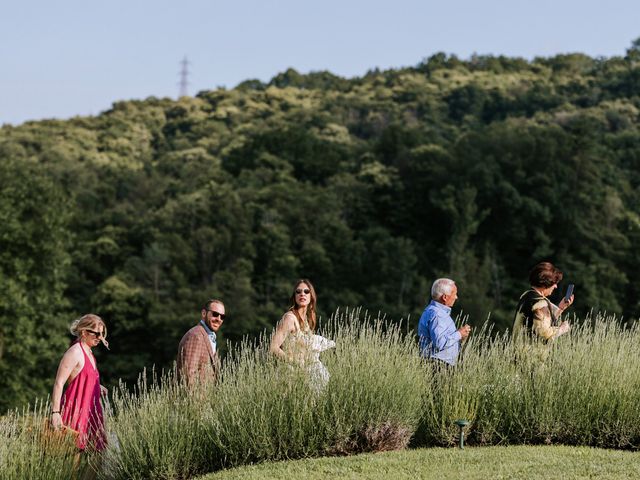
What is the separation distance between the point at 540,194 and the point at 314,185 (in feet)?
56.1

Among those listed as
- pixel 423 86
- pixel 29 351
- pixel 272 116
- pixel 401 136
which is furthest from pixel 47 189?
pixel 423 86

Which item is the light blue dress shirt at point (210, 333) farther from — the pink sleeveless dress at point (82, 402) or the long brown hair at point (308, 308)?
the pink sleeveless dress at point (82, 402)

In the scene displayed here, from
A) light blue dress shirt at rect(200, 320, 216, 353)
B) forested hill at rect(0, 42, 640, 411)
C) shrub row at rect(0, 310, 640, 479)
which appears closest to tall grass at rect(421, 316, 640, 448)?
shrub row at rect(0, 310, 640, 479)

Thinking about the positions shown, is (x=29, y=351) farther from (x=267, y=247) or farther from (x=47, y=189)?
(x=267, y=247)

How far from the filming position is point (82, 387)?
25.6ft

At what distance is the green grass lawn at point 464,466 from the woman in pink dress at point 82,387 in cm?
107

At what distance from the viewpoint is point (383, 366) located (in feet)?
27.6

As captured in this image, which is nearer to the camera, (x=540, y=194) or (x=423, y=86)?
(x=540, y=194)

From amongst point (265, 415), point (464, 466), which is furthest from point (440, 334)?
point (265, 415)

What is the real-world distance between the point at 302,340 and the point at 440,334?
1.25 m

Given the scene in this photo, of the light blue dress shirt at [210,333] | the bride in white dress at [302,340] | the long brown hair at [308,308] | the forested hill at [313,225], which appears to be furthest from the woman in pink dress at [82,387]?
the forested hill at [313,225]

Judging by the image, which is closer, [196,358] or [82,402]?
[82,402]

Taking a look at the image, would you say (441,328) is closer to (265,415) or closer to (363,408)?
(363,408)

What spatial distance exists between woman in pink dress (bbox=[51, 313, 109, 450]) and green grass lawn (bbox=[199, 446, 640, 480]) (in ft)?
3.53
